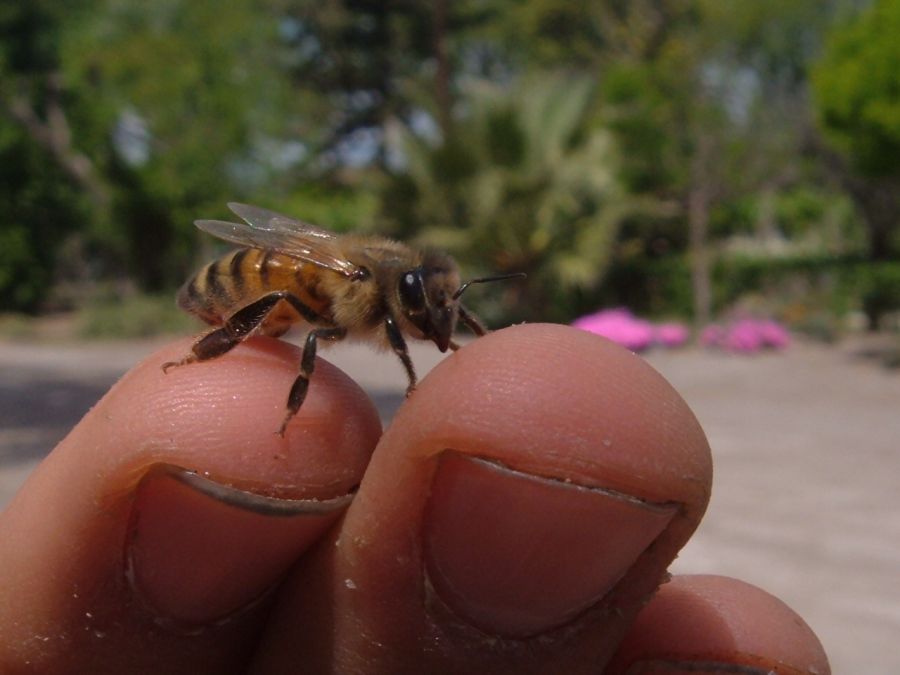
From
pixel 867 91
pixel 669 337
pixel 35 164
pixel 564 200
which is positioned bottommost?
pixel 669 337

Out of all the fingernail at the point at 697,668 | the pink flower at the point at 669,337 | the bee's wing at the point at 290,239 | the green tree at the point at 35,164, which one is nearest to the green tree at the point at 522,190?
the pink flower at the point at 669,337

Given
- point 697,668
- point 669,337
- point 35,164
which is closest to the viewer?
point 697,668

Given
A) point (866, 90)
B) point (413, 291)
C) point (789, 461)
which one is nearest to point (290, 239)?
point (413, 291)

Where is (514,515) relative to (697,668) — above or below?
above

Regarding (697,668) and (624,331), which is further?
(624,331)

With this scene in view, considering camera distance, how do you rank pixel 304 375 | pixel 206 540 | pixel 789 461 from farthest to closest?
pixel 789 461, pixel 304 375, pixel 206 540

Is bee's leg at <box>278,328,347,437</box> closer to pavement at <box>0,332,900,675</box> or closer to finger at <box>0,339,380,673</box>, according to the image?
finger at <box>0,339,380,673</box>

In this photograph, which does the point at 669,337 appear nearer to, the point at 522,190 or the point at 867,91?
the point at 522,190

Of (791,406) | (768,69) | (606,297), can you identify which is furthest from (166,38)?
(768,69)

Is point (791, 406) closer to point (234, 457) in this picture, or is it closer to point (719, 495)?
point (719, 495)
